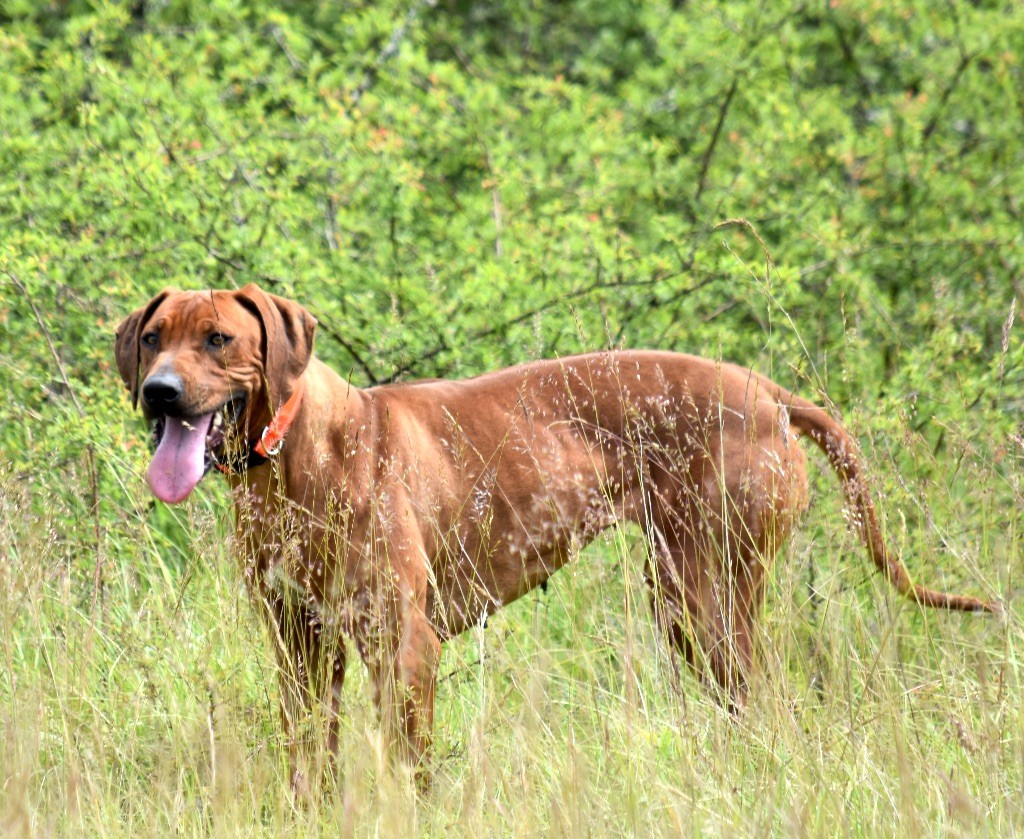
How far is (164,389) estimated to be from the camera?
330 centimetres

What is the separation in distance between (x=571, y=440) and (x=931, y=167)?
370 centimetres

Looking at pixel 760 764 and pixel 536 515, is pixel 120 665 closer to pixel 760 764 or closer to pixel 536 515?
pixel 536 515

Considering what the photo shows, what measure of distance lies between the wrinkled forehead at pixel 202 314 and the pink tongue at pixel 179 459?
268 millimetres

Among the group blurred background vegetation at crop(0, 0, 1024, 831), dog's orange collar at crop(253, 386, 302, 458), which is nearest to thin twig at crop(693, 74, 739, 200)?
blurred background vegetation at crop(0, 0, 1024, 831)

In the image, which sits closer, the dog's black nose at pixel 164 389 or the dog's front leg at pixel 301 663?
the dog's front leg at pixel 301 663

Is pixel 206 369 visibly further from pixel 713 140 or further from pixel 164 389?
pixel 713 140

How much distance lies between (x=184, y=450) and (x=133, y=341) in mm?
483

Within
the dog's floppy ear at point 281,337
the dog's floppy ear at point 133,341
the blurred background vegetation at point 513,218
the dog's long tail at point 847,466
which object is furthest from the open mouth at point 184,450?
the dog's long tail at point 847,466

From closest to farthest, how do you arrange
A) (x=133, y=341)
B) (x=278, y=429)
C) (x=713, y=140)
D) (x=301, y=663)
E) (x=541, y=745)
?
(x=541, y=745) < (x=301, y=663) < (x=278, y=429) < (x=133, y=341) < (x=713, y=140)

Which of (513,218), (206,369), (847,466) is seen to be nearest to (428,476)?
(206,369)

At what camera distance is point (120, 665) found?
3.77 meters

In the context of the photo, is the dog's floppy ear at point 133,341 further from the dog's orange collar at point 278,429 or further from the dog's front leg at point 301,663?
the dog's front leg at point 301,663

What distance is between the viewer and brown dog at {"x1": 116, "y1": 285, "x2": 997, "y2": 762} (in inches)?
131

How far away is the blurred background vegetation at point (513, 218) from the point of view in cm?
477
